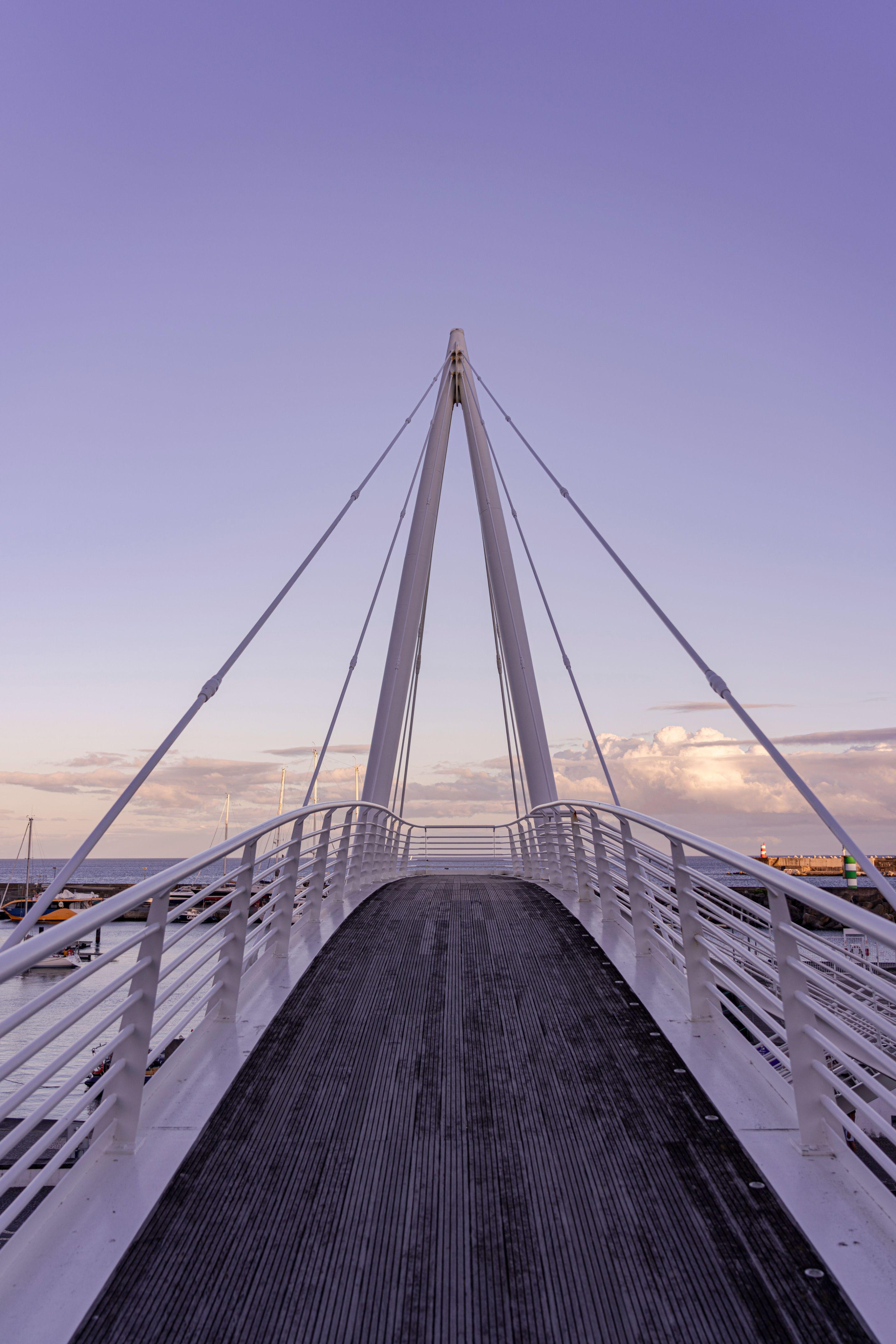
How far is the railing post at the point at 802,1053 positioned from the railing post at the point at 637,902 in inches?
106

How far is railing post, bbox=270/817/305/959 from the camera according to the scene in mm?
6312

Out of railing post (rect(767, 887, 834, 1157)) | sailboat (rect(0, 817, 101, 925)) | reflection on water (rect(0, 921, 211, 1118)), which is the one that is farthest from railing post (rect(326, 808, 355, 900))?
sailboat (rect(0, 817, 101, 925))

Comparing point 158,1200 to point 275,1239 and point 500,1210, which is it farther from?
point 500,1210

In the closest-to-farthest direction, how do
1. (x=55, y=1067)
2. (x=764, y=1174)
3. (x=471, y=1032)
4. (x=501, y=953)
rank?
(x=55, y=1067) → (x=764, y=1174) → (x=471, y=1032) → (x=501, y=953)

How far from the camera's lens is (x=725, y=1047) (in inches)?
174

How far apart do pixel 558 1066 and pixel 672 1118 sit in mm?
698

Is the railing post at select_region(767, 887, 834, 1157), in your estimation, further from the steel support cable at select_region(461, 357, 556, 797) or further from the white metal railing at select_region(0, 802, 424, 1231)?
the steel support cable at select_region(461, 357, 556, 797)

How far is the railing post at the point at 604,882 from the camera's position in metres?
7.46

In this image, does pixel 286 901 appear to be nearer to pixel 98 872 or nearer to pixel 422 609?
Result: pixel 422 609

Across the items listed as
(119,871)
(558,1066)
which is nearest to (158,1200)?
(558,1066)

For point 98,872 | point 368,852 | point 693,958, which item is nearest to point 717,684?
point 693,958

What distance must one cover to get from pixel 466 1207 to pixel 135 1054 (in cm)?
140

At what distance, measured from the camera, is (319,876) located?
7.70 meters

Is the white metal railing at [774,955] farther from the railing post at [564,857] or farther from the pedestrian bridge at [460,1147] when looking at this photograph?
the railing post at [564,857]
